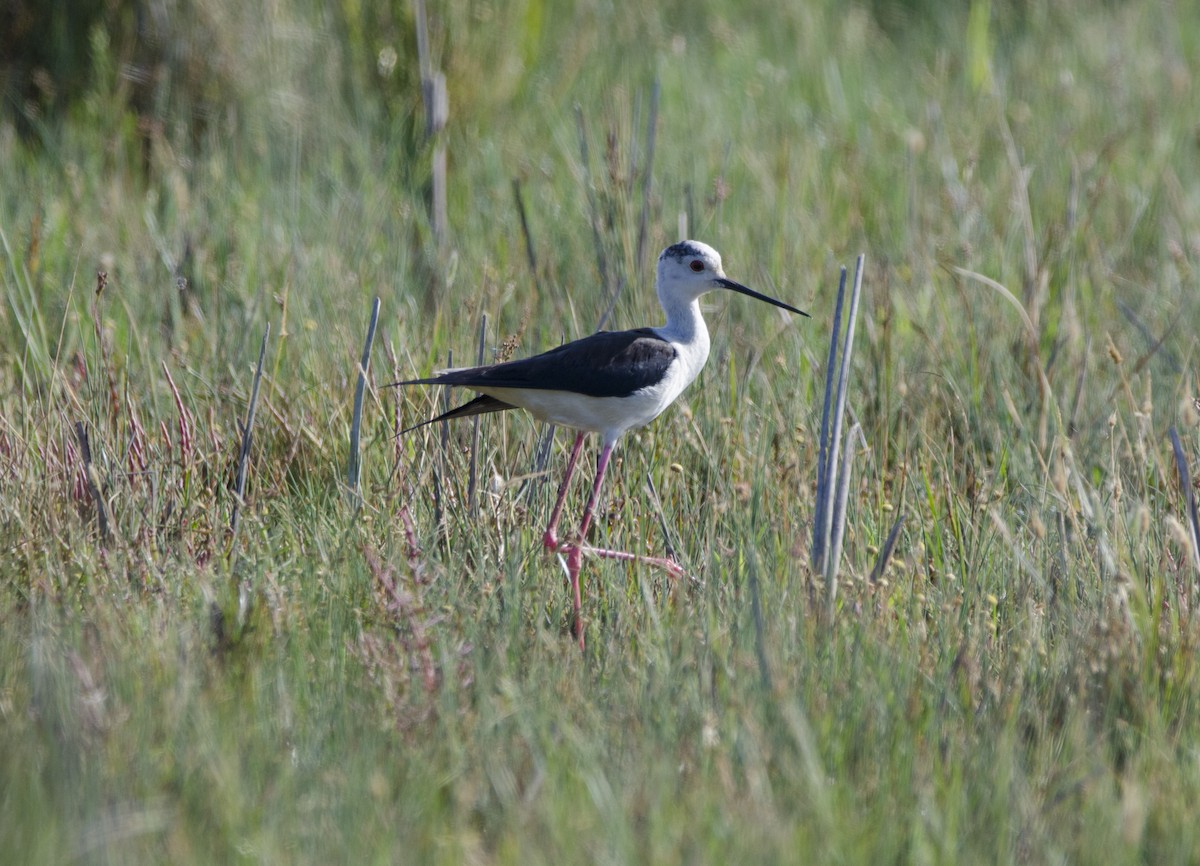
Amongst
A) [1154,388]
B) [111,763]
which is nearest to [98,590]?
[111,763]

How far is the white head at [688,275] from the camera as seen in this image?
345cm

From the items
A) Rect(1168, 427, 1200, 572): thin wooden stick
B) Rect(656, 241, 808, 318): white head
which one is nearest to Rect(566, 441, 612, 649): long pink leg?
Rect(656, 241, 808, 318): white head

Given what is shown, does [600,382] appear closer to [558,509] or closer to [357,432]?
[558,509]

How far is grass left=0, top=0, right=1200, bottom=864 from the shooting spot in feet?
7.00

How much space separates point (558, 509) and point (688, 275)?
A: 0.67 meters

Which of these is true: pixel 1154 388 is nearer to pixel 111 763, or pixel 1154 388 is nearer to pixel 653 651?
pixel 653 651

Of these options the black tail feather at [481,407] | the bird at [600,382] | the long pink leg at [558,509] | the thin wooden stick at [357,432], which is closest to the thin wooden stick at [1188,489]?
the bird at [600,382]

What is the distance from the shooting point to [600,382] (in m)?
3.14

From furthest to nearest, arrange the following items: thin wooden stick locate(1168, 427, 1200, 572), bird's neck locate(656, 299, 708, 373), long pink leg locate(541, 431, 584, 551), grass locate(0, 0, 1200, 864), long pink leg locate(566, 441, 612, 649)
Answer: bird's neck locate(656, 299, 708, 373)
long pink leg locate(541, 431, 584, 551)
long pink leg locate(566, 441, 612, 649)
thin wooden stick locate(1168, 427, 1200, 572)
grass locate(0, 0, 1200, 864)

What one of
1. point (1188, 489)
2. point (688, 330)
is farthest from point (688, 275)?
point (1188, 489)

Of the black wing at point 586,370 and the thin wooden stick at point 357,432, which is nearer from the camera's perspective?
the black wing at point 586,370

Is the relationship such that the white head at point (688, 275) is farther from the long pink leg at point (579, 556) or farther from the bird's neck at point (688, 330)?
the long pink leg at point (579, 556)

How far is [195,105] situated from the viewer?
5938 mm

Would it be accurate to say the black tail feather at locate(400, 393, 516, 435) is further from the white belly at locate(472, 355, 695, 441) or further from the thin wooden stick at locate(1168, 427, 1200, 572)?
the thin wooden stick at locate(1168, 427, 1200, 572)
